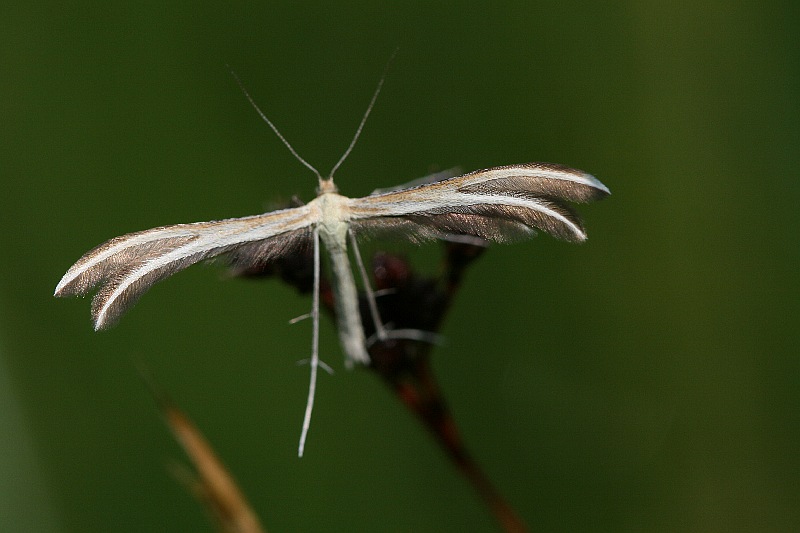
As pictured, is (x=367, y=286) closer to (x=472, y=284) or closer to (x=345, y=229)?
(x=345, y=229)

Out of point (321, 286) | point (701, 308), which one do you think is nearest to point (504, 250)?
point (701, 308)

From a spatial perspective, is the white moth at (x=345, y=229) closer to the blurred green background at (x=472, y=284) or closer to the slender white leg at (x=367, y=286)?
the slender white leg at (x=367, y=286)

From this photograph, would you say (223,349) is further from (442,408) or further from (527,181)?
(527,181)

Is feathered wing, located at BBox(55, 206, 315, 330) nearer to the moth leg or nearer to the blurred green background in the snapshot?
the moth leg

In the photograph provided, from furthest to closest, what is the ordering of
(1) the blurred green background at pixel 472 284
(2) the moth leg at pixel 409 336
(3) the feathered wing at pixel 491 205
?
(1) the blurred green background at pixel 472 284 → (2) the moth leg at pixel 409 336 → (3) the feathered wing at pixel 491 205

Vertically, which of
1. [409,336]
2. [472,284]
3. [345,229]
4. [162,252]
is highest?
[162,252]

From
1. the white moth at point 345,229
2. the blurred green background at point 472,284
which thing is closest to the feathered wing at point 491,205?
the white moth at point 345,229

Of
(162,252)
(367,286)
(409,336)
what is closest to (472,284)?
(409,336)
